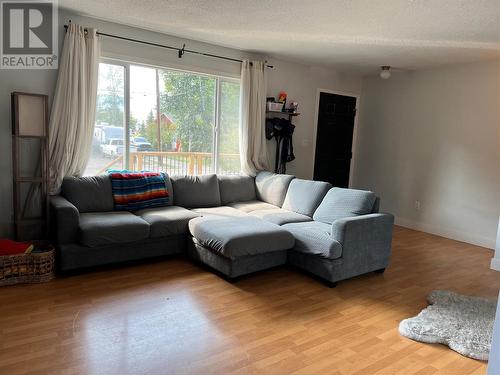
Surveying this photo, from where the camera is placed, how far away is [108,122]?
4.05m

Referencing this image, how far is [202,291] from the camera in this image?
118 inches

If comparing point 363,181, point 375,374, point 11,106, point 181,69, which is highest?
point 181,69

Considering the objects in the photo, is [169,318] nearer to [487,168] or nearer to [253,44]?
[253,44]

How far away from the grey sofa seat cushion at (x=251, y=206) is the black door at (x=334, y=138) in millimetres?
1738

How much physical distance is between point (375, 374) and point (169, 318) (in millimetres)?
1349

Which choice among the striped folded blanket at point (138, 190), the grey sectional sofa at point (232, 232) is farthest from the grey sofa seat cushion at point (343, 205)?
the striped folded blanket at point (138, 190)

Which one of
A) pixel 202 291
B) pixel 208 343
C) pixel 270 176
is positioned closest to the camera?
pixel 208 343

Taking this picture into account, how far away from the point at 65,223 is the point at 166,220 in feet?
2.86

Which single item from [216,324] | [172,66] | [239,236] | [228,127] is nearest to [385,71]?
[228,127]

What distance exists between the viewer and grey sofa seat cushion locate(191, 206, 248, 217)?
388 cm

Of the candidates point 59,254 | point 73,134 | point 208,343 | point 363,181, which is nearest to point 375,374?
point 208,343

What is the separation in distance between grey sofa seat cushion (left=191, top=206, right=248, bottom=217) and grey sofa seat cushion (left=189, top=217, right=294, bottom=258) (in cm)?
36

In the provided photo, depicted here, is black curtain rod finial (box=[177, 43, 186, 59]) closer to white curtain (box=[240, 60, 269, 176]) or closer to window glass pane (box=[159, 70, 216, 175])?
window glass pane (box=[159, 70, 216, 175])

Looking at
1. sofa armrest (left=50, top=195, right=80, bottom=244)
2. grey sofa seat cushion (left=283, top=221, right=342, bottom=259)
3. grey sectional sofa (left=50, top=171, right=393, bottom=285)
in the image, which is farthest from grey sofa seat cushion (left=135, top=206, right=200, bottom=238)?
grey sofa seat cushion (left=283, top=221, right=342, bottom=259)
